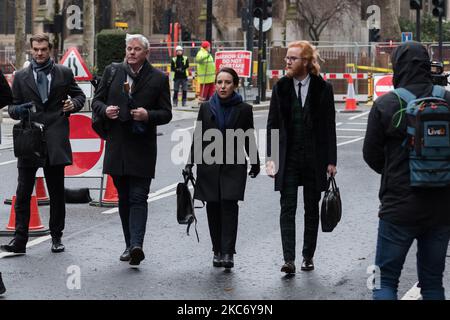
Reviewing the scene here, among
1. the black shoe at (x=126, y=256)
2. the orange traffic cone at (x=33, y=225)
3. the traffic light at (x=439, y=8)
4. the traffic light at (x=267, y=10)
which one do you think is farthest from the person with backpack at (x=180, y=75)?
the black shoe at (x=126, y=256)

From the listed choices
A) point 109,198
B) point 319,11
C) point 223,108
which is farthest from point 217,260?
point 319,11

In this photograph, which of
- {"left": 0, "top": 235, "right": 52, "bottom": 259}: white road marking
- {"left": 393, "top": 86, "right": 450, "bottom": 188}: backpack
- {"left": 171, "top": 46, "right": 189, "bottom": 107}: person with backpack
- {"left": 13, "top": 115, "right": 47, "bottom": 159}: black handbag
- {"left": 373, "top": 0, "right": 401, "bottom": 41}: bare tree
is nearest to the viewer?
{"left": 393, "top": 86, "right": 450, "bottom": 188}: backpack

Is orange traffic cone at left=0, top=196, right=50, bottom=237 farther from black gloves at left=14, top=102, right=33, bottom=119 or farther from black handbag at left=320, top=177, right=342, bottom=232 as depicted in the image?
black handbag at left=320, top=177, right=342, bottom=232

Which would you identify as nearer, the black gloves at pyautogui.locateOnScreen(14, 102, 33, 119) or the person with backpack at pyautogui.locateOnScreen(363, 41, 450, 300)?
the person with backpack at pyautogui.locateOnScreen(363, 41, 450, 300)

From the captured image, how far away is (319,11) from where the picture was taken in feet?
213

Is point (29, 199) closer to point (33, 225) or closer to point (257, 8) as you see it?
point (33, 225)

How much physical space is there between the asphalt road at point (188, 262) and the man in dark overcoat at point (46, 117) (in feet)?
0.95

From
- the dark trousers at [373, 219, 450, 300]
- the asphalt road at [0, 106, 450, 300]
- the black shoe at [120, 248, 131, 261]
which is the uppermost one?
the dark trousers at [373, 219, 450, 300]

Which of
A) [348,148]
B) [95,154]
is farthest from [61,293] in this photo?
[348,148]

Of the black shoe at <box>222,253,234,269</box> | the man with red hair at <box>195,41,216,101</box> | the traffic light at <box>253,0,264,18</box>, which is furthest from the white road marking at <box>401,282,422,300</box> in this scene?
the traffic light at <box>253,0,264,18</box>

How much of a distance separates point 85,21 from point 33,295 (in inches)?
1300

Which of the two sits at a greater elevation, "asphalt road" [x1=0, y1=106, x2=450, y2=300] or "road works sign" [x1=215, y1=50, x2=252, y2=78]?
"road works sign" [x1=215, y1=50, x2=252, y2=78]

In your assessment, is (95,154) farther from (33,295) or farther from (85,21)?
(85,21)

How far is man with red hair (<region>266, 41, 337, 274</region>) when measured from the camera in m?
8.91
